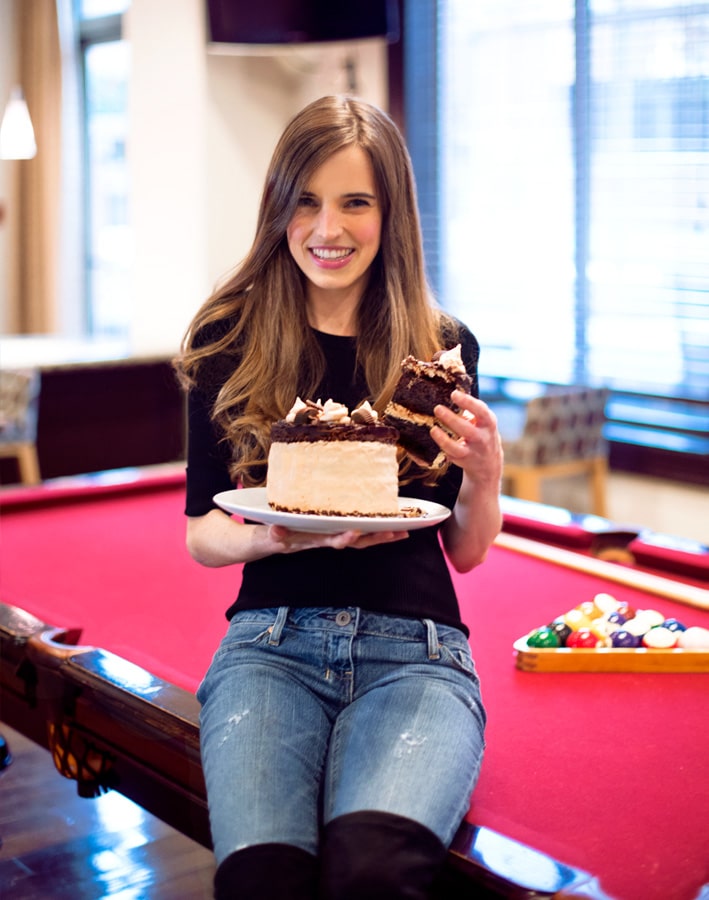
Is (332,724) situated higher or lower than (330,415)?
lower

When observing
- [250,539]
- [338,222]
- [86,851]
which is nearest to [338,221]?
[338,222]

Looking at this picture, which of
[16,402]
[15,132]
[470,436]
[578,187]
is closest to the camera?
[470,436]

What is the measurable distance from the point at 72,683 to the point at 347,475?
0.64 metres

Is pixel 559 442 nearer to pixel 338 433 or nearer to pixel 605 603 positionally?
pixel 605 603

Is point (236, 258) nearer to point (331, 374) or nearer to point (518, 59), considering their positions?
point (518, 59)

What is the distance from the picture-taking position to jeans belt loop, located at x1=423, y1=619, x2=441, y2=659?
161 centimetres

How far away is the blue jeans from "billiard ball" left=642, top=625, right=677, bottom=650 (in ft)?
A: 1.45

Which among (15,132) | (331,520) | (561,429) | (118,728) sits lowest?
(118,728)

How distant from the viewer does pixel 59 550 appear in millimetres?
2725

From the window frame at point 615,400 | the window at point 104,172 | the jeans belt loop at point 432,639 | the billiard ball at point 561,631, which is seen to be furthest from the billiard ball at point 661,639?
the window at point 104,172

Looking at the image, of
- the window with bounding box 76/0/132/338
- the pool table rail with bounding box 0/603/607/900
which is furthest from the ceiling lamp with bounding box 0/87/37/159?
the pool table rail with bounding box 0/603/607/900

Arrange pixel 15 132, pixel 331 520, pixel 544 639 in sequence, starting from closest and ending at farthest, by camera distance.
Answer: pixel 331 520
pixel 544 639
pixel 15 132

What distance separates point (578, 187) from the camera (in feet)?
16.9

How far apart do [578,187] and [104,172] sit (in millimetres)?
4217
